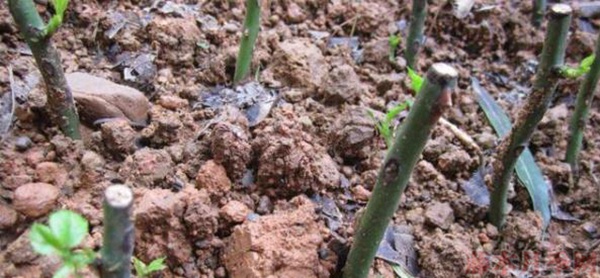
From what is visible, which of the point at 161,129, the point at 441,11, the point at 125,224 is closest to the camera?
the point at 125,224

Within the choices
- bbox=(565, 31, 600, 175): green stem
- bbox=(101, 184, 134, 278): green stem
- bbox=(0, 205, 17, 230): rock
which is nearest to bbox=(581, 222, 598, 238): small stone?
bbox=(565, 31, 600, 175): green stem

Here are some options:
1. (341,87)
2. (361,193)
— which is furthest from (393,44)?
(361,193)

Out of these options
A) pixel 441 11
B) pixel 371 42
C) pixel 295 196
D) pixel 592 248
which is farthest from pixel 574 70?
pixel 441 11

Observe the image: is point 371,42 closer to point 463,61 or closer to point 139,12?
point 463,61

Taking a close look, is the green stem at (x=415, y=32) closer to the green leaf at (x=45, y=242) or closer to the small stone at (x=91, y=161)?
the small stone at (x=91, y=161)

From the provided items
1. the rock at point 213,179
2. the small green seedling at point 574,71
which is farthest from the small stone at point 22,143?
the small green seedling at point 574,71

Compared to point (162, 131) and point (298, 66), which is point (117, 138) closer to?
point (162, 131)

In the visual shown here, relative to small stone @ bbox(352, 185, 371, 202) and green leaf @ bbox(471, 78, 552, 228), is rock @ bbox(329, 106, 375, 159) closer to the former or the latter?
small stone @ bbox(352, 185, 371, 202)
